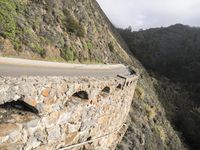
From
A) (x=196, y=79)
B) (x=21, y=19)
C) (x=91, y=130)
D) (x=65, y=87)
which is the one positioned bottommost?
(x=196, y=79)

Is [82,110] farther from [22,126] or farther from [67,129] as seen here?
[22,126]

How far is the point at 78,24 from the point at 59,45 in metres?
8.79

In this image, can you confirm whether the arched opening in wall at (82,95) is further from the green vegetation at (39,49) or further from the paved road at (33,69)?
the green vegetation at (39,49)

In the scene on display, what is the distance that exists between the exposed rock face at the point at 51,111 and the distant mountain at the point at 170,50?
9640 centimetres

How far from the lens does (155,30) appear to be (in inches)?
6152

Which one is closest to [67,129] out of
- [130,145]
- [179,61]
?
[130,145]

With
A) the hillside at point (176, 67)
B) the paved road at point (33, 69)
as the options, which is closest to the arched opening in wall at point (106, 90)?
the paved road at point (33, 69)

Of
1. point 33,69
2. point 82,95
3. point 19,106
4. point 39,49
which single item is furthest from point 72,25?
point 19,106

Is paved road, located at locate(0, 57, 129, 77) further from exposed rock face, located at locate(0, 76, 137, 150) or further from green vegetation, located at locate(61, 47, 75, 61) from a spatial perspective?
green vegetation, located at locate(61, 47, 75, 61)

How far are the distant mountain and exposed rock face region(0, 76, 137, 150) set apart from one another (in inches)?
3795

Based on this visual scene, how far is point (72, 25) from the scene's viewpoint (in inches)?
1727

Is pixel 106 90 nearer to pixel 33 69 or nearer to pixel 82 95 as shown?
pixel 82 95

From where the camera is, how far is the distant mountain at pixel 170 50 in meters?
114

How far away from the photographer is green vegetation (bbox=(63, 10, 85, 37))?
43700 millimetres
